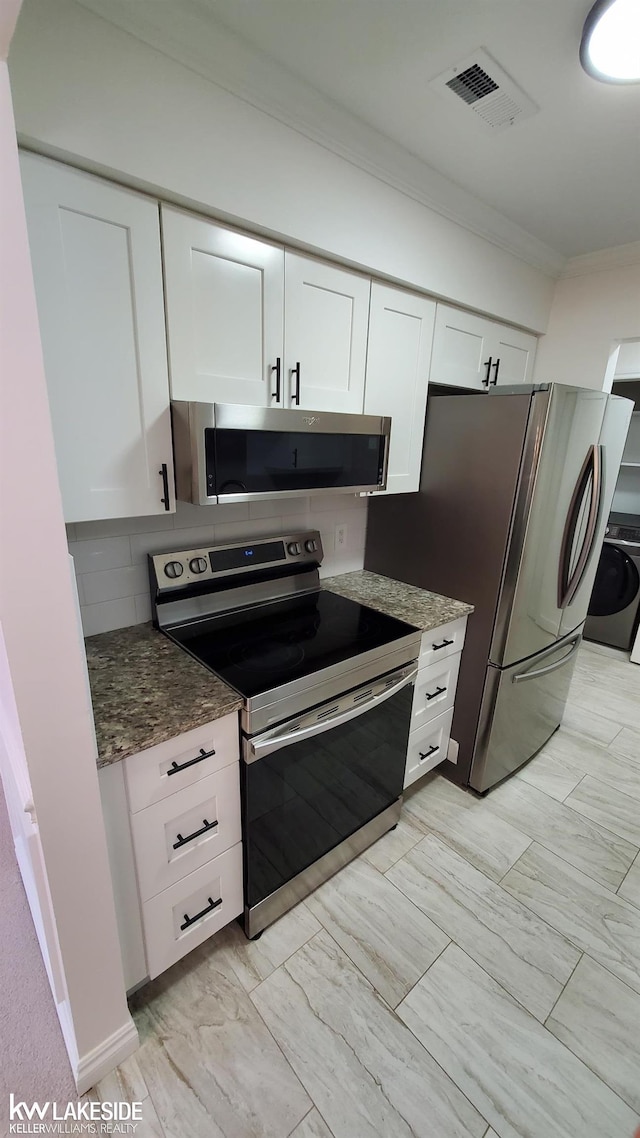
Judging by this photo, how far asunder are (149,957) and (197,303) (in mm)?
1788

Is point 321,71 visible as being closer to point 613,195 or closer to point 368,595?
point 613,195

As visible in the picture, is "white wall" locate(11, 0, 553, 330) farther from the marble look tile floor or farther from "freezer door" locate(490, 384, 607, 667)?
the marble look tile floor

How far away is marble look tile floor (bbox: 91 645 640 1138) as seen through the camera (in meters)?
1.08

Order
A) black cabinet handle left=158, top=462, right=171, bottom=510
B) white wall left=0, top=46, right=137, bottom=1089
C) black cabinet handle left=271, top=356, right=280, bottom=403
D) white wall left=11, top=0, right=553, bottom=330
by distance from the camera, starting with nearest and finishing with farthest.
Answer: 1. white wall left=0, top=46, right=137, bottom=1089
2. white wall left=11, top=0, right=553, bottom=330
3. black cabinet handle left=158, top=462, right=171, bottom=510
4. black cabinet handle left=271, top=356, right=280, bottom=403

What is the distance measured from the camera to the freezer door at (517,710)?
1.90 metres

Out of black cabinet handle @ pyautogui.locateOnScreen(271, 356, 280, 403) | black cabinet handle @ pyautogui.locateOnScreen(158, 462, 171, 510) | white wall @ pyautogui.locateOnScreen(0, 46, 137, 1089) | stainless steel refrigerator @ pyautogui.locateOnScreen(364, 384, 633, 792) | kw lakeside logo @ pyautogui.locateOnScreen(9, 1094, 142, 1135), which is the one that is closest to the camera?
white wall @ pyautogui.locateOnScreen(0, 46, 137, 1089)

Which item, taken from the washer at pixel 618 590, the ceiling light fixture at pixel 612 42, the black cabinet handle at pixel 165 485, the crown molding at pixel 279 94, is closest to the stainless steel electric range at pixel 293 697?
the black cabinet handle at pixel 165 485

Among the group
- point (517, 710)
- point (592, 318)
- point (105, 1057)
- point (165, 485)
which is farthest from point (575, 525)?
point (105, 1057)

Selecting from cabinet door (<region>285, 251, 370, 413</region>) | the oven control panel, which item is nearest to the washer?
the oven control panel

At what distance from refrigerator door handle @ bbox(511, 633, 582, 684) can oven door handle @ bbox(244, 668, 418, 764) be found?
1.90 ft

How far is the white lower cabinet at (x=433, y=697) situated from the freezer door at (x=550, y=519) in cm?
18

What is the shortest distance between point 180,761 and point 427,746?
49.0 inches

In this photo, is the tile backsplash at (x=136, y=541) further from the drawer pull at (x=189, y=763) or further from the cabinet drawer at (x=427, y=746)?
the cabinet drawer at (x=427, y=746)

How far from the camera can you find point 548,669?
211 centimetres
